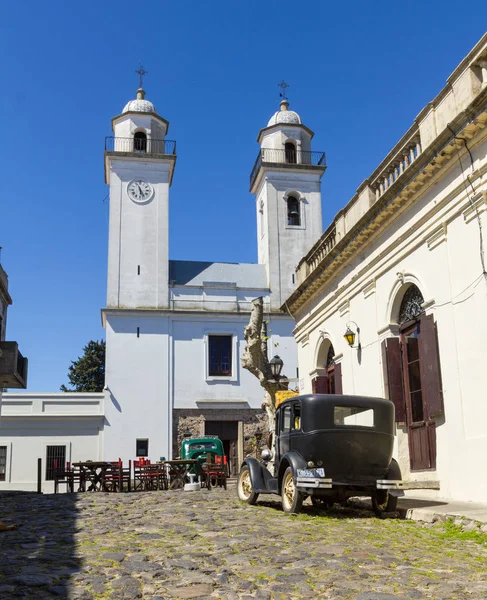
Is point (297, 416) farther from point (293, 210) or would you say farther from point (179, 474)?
point (293, 210)

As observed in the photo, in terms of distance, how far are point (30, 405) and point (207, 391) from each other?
803 centimetres

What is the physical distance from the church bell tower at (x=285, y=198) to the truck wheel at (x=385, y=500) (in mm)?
24060

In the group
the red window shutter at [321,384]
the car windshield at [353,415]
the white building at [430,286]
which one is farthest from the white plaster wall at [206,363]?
the car windshield at [353,415]

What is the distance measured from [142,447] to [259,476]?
20.3 meters

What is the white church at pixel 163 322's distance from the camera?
3075 centimetres

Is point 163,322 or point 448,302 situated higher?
point 163,322

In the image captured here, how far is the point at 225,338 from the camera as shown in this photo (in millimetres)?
33469

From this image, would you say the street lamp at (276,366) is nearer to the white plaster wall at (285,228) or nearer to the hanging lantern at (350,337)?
→ the hanging lantern at (350,337)

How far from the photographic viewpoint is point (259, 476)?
1153cm

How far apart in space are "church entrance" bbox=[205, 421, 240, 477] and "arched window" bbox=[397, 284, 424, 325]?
19.8 meters

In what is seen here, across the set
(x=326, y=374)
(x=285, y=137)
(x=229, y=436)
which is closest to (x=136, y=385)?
(x=229, y=436)

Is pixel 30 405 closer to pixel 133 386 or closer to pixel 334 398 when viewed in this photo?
pixel 133 386

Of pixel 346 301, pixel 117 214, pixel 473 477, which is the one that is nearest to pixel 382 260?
pixel 346 301

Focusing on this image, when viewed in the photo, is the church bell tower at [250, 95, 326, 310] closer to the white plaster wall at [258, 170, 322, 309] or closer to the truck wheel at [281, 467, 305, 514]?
the white plaster wall at [258, 170, 322, 309]
